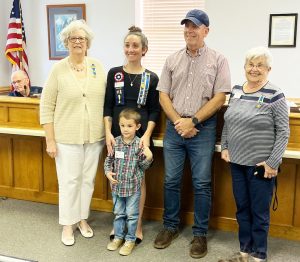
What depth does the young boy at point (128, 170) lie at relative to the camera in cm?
254

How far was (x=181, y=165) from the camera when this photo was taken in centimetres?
266

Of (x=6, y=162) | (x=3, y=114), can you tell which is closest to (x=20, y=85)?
(x=3, y=114)

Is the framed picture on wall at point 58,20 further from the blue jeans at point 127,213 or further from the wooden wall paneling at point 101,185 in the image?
the blue jeans at point 127,213

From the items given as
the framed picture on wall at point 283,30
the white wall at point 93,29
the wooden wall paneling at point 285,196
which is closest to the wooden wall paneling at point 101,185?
the wooden wall paneling at point 285,196

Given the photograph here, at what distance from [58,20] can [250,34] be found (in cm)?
263

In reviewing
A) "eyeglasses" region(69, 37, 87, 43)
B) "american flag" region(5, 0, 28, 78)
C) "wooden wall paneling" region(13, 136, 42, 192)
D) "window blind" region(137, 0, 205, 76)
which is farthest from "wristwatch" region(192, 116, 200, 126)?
"american flag" region(5, 0, 28, 78)

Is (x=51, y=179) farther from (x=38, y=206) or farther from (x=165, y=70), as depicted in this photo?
(x=165, y=70)

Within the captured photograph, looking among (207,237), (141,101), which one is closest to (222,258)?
(207,237)

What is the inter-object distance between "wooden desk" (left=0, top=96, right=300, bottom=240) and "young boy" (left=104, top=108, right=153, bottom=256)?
30cm

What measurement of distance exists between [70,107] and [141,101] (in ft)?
1.54

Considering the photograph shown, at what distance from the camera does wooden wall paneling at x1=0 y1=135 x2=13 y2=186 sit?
137 inches

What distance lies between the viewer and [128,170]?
260cm

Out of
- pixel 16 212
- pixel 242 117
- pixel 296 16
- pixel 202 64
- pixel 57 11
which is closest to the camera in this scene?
pixel 242 117

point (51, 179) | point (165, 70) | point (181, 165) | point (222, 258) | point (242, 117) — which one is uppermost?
point (165, 70)
